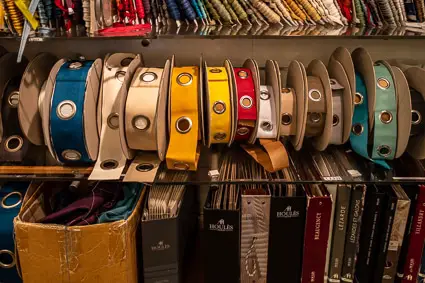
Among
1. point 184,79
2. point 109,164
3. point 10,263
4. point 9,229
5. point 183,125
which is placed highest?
point 184,79

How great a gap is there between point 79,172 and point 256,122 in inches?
17.9

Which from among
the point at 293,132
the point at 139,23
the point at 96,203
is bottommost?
the point at 96,203

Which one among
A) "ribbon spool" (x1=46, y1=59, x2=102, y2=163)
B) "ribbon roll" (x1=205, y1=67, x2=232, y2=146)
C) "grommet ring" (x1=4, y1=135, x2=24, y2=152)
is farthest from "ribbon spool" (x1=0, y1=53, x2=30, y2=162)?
"ribbon roll" (x1=205, y1=67, x2=232, y2=146)

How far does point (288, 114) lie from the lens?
41.8 inches

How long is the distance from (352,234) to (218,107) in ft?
1.56

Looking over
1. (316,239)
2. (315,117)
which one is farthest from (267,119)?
(316,239)

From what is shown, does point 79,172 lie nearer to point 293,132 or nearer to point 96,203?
point 96,203

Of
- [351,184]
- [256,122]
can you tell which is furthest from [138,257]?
[351,184]

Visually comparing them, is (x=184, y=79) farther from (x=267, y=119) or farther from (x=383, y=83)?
(x=383, y=83)

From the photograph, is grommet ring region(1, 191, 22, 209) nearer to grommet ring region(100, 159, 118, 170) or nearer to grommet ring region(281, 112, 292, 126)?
grommet ring region(100, 159, 118, 170)

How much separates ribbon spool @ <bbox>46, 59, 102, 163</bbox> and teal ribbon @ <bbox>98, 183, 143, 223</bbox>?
0.42 feet

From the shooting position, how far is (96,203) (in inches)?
42.4

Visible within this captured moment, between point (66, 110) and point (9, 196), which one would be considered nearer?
point (66, 110)

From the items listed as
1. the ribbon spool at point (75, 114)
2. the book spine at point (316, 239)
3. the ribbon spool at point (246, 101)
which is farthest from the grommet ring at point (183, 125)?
the book spine at point (316, 239)
